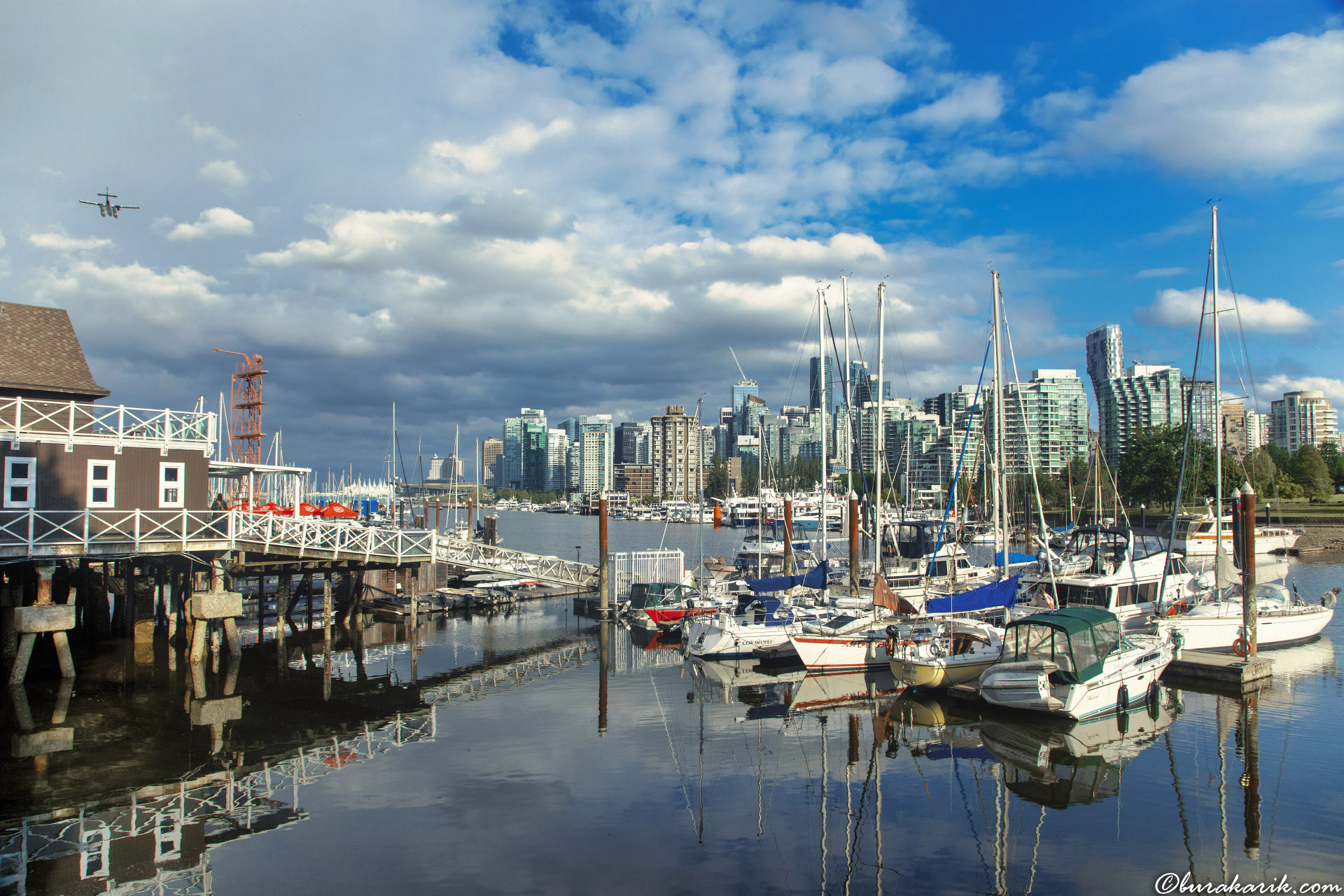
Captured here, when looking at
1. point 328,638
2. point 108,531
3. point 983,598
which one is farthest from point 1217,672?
point 108,531

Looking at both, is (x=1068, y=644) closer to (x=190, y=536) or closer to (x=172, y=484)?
A: (x=190, y=536)

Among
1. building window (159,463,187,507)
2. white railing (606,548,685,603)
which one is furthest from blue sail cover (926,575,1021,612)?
building window (159,463,187,507)

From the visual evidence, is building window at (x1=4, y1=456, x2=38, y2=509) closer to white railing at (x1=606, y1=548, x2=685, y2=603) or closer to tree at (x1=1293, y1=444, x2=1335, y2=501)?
white railing at (x1=606, y1=548, x2=685, y2=603)

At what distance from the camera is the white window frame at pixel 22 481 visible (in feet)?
81.5

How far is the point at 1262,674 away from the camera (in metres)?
25.5

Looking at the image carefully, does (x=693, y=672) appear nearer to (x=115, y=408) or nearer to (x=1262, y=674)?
(x=1262, y=674)

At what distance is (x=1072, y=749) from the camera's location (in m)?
20.1

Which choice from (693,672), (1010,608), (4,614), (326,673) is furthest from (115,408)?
(1010,608)

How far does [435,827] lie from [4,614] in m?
21.9

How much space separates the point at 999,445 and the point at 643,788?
22507mm

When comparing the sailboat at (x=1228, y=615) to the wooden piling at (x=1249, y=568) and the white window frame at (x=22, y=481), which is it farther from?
the white window frame at (x=22, y=481)

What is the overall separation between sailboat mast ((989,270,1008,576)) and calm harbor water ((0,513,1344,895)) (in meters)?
10.6

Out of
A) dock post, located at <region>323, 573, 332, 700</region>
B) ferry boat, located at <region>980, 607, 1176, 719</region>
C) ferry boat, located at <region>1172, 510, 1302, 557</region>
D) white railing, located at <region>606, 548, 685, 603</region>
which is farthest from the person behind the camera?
ferry boat, located at <region>1172, 510, 1302, 557</region>

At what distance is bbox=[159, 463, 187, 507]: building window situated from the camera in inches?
1081
